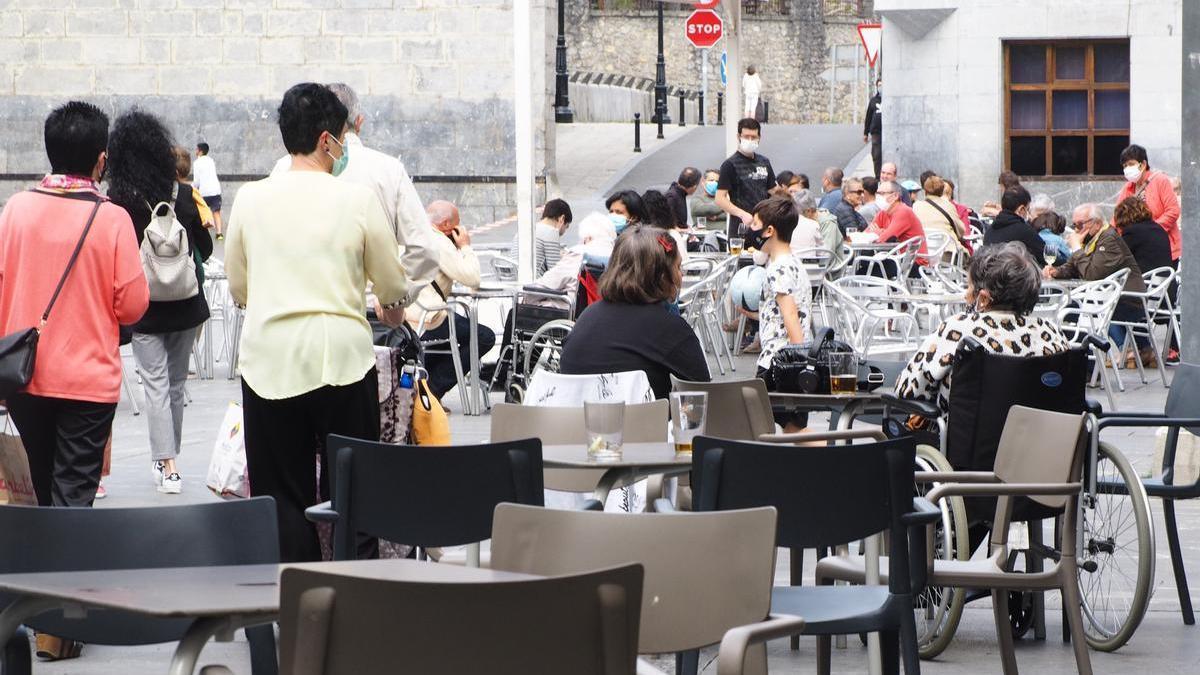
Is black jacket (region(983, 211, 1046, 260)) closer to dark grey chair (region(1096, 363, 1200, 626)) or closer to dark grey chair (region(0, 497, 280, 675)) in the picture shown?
dark grey chair (region(1096, 363, 1200, 626))

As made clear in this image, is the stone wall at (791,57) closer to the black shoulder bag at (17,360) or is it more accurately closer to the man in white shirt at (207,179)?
the man in white shirt at (207,179)

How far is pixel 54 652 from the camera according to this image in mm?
5652

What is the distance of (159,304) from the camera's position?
8.17 m

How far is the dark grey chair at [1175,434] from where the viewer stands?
6027 mm

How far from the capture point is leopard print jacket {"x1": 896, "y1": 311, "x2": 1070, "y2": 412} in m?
5.95

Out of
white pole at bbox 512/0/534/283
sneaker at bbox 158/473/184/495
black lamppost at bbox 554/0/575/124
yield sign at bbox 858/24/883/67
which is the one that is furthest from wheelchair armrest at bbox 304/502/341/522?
black lamppost at bbox 554/0/575/124

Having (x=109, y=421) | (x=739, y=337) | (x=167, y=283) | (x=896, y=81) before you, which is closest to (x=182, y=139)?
(x=896, y=81)

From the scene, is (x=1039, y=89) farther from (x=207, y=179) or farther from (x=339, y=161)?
(x=339, y=161)

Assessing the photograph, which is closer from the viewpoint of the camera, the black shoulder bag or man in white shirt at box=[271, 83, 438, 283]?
the black shoulder bag

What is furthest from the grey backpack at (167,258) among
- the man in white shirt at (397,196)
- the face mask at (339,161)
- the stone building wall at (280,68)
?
the stone building wall at (280,68)

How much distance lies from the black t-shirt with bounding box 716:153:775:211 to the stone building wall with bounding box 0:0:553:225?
9.71 m

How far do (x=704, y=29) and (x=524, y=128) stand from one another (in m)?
20.1

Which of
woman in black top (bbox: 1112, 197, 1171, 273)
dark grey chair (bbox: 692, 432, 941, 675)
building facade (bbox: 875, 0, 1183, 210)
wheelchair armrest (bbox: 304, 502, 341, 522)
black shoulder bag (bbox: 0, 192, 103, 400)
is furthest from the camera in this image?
building facade (bbox: 875, 0, 1183, 210)

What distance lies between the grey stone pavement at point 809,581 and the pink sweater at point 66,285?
0.63 meters
